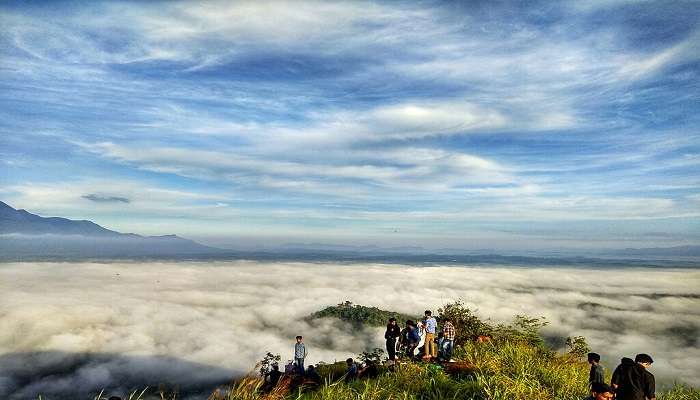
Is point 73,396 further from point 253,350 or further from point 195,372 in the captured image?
point 253,350

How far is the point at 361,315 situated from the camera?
17300 cm

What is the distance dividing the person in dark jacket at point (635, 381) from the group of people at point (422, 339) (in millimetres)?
8448

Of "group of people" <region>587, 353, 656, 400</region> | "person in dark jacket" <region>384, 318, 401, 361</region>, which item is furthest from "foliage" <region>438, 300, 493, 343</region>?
"group of people" <region>587, 353, 656, 400</region>

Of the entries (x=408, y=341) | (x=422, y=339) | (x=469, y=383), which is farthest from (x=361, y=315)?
(x=469, y=383)

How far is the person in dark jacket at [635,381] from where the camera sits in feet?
30.5

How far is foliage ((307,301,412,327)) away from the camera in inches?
6346

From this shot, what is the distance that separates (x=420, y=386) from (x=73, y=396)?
177097mm

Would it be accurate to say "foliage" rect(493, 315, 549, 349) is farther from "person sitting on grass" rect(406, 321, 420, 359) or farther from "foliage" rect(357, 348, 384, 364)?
"foliage" rect(357, 348, 384, 364)

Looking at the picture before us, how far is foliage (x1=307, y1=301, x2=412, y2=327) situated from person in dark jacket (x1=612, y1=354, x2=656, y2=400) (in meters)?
149

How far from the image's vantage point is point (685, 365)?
482ft

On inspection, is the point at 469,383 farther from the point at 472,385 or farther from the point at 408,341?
the point at 408,341

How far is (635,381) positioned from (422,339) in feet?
33.3

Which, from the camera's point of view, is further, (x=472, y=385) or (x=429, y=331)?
(x=429, y=331)

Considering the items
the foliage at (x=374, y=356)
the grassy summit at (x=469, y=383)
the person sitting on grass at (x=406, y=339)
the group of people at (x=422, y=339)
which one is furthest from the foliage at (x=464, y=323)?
the foliage at (x=374, y=356)
